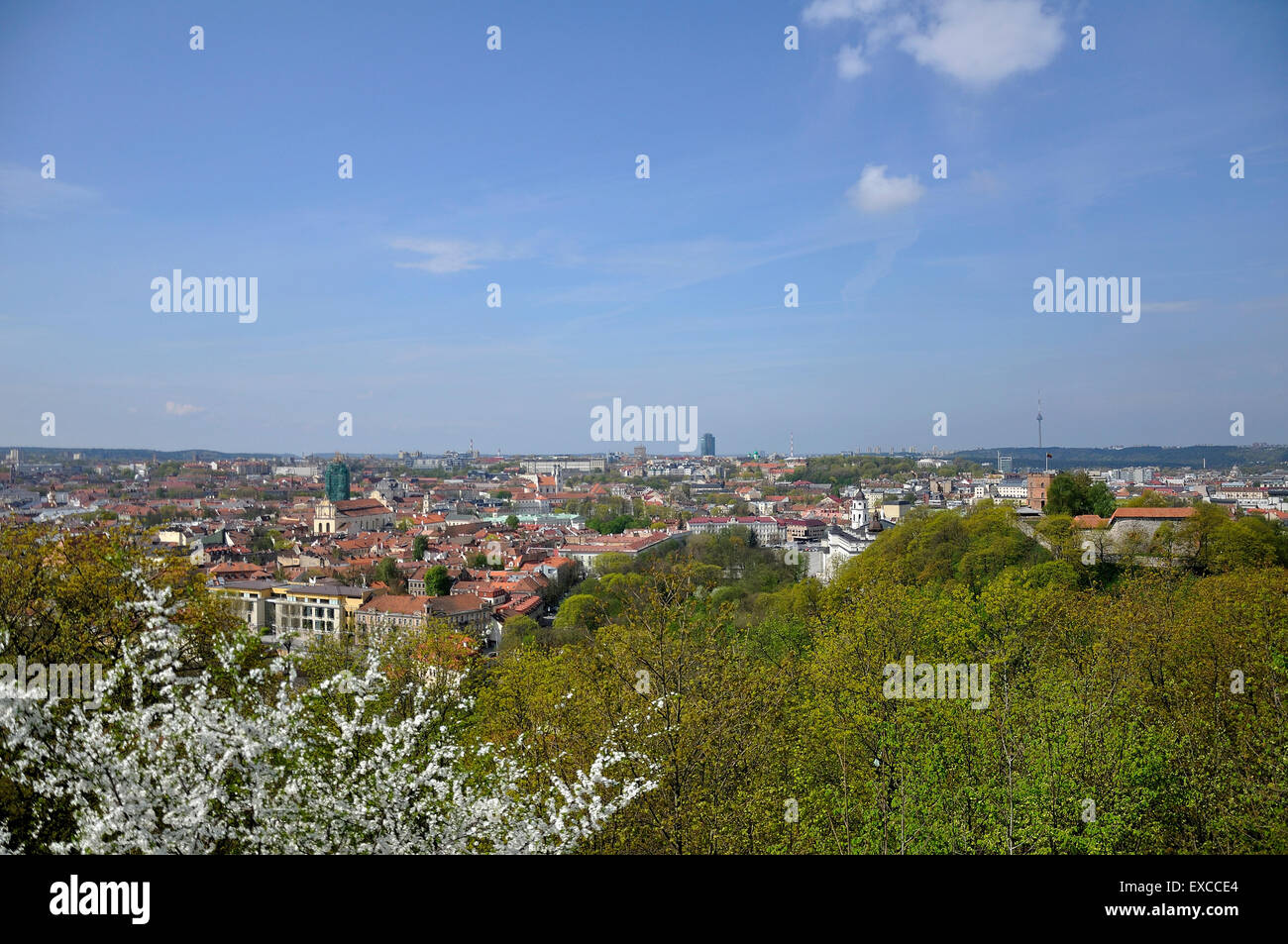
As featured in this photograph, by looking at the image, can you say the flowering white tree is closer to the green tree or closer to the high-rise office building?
the green tree

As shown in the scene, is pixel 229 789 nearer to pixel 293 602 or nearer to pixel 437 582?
pixel 293 602

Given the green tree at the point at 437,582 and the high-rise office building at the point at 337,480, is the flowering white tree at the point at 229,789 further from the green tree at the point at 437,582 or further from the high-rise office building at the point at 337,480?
the high-rise office building at the point at 337,480

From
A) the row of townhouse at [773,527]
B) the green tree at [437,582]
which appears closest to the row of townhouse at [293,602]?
the green tree at [437,582]

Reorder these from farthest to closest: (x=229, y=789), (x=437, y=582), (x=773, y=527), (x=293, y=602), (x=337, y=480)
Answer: (x=337, y=480) < (x=773, y=527) < (x=437, y=582) < (x=293, y=602) < (x=229, y=789)

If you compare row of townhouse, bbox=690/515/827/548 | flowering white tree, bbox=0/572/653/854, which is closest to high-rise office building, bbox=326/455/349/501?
row of townhouse, bbox=690/515/827/548

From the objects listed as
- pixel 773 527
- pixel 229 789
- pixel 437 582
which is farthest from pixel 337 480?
pixel 229 789

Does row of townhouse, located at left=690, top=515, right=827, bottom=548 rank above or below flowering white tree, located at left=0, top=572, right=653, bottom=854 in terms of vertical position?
below

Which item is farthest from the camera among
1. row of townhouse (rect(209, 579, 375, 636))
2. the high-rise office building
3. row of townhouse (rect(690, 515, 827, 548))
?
the high-rise office building

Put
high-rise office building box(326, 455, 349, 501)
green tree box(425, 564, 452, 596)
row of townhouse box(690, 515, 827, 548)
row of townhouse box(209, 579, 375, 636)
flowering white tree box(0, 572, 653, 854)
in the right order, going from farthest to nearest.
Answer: high-rise office building box(326, 455, 349, 501)
row of townhouse box(690, 515, 827, 548)
green tree box(425, 564, 452, 596)
row of townhouse box(209, 579, 375, 636)
flowering white tree box(0, 572, 653, 854)

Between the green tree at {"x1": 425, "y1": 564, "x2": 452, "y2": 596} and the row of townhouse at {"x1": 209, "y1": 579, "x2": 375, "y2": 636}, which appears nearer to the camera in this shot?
the row of townhouse at {"x1": 209, "y1": 579, "x2": 375, "y2": 636}

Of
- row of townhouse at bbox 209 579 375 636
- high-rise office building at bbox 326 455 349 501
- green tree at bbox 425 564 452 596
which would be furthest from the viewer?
high-rise office building at bbox 326 455 349 501

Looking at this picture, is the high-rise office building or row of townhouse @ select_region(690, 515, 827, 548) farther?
the high-rise office building

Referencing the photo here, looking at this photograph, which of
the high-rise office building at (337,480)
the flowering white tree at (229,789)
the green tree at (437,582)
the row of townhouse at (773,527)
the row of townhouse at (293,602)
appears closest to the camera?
the flowering white tree at (229,789)
